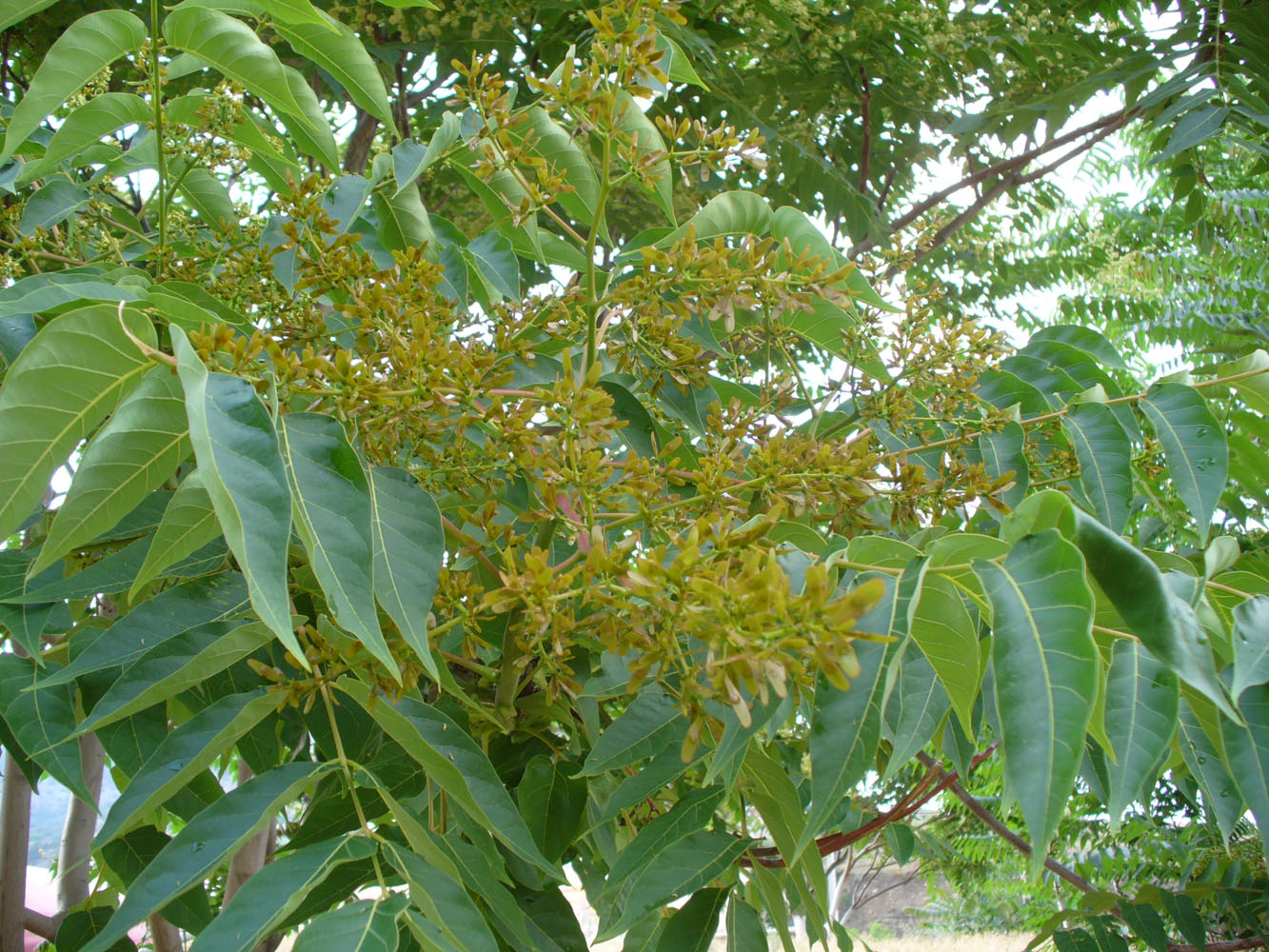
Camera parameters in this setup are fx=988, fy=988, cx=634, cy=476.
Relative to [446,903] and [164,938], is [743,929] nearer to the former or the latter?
[446,903]

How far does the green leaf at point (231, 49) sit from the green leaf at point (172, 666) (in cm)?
49

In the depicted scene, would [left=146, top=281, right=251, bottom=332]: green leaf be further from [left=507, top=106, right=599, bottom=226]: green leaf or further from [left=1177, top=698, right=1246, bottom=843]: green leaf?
[left=1177, top=698, right=1246, bottom=843]: green leaf

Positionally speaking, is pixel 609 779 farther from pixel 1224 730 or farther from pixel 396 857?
pixel 1224 730

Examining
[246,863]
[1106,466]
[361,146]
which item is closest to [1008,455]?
[1106,466]

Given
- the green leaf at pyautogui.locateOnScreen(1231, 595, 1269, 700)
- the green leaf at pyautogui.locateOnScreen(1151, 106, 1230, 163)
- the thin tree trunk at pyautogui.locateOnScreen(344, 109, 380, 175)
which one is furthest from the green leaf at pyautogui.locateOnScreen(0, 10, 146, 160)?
the green leaf at pyautogui.locateOnScreen(1151, 106, 1230, 163)

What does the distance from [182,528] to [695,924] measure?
560 mm

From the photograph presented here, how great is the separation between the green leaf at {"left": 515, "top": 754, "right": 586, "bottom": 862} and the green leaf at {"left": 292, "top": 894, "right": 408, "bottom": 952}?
0.23m

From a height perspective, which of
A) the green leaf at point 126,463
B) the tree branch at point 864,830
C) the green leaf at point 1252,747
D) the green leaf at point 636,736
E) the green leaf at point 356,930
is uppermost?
the green leaf at point 126,463

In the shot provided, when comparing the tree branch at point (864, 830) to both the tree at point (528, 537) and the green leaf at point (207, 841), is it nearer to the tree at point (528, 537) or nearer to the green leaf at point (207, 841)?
the tree at point (528, 537)

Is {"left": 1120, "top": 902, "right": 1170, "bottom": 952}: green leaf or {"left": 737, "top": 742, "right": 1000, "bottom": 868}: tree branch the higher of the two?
{"left": 737, "top": 742, "right": 1000, "bottom": 868}: tree branch

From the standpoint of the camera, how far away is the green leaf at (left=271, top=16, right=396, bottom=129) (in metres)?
1.05

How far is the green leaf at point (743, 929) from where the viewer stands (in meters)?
0.88

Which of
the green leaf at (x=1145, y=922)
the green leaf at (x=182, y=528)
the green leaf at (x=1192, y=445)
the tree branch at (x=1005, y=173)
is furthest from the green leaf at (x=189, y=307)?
the tree branch at (x=1005, y=173)

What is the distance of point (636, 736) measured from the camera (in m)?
0.79
